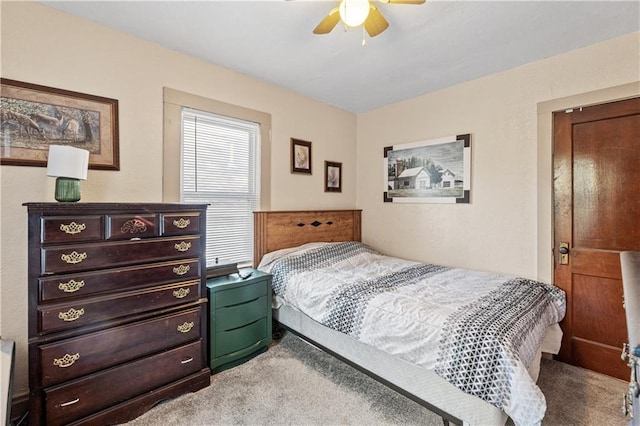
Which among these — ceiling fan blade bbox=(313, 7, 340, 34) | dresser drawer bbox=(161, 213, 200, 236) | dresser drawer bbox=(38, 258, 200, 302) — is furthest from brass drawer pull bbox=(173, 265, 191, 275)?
ceiling fan blade bbox=(313, 7, 340, 34)

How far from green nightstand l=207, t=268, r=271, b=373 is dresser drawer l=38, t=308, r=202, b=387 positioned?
22 cm

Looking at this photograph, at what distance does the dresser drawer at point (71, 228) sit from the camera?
5.06ft

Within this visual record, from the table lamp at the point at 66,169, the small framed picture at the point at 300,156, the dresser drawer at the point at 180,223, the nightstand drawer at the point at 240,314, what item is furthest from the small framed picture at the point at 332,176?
the table lamp at the point at 66,169

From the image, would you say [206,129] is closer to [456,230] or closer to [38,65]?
[38,65]

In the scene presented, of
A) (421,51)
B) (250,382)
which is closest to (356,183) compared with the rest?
(421,51)

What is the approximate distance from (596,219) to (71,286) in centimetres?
379

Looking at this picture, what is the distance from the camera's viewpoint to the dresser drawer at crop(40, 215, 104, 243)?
5.06 feet

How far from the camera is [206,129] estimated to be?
2773 mm

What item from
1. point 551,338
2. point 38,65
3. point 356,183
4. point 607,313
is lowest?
point 551,338

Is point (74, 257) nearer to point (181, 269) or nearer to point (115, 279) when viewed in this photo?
point (115, 279)

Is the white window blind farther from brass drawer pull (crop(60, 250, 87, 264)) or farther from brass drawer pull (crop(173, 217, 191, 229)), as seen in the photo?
brass drawer pull (crop(60, 250, 87, 264))

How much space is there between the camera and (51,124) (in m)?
1.97

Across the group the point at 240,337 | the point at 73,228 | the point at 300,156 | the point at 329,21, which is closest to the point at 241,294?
the point at 240,337

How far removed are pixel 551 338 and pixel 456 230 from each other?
4.07 ft
